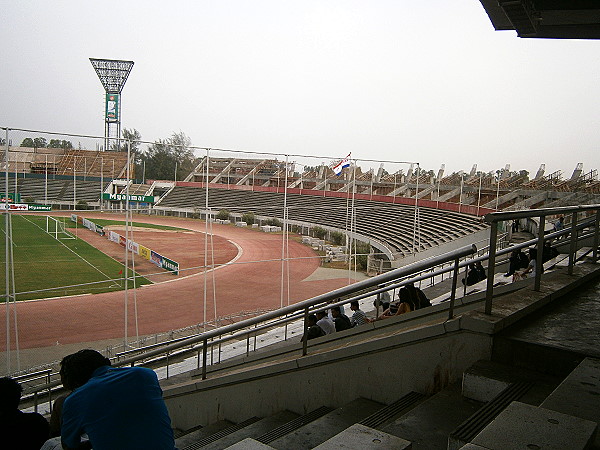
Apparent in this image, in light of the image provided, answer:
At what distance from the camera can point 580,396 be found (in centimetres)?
208

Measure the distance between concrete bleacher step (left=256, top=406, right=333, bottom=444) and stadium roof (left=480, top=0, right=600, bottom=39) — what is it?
4.77m

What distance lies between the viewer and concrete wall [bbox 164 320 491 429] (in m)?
2.76

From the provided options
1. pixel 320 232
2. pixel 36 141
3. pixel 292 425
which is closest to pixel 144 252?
pixel 320 232

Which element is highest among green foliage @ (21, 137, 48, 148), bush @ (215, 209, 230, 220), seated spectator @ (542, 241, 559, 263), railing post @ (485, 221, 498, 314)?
green foliage @ (21, 137, 48, 148)

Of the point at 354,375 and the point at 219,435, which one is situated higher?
the point at 354,375

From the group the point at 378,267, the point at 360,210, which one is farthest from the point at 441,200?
the point at 378,267

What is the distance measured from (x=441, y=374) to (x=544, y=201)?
77.4 ft

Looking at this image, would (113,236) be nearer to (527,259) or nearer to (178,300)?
(178,300)

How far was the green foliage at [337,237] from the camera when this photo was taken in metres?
25.0

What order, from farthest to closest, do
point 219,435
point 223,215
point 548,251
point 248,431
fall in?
point 223,215 → point 548,251 → point 219,435 → point 248,431

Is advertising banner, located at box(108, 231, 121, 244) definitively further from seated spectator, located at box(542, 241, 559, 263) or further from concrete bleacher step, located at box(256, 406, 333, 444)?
concrete bleacher step, located at box(256, 406, 333, 444)

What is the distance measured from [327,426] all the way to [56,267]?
24.6 meters

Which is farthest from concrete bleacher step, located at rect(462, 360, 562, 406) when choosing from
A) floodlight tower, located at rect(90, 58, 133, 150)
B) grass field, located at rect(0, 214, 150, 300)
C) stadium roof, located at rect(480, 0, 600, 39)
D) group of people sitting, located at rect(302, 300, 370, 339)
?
floodlight tower, located at rect(90, 58, 133, 150)

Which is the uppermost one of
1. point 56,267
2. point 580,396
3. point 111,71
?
point 111,71
